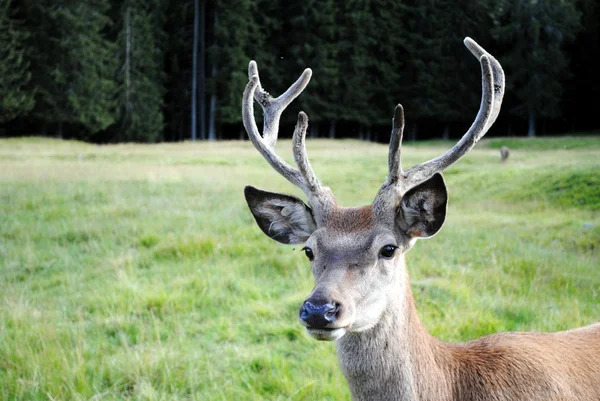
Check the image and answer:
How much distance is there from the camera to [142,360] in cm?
400

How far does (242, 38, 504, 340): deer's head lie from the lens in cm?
224

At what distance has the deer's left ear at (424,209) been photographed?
2441 mm

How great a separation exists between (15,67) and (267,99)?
30401mm

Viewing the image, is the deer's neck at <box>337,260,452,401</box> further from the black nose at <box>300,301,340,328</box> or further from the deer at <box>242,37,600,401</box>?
the black nose at <box>300,301,340,328</box>

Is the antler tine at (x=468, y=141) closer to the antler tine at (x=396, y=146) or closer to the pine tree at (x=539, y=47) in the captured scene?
the antler tine at (x=396, y=146)

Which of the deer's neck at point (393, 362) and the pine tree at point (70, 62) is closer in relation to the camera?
the deer's neck at point (393, 362)

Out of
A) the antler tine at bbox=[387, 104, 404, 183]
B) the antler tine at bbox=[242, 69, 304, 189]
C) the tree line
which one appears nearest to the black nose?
the antler tine at bbox=[387, 104, 404, 183]

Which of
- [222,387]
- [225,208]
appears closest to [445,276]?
[222,387]

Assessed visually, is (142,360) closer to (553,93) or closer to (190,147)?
(190,147)

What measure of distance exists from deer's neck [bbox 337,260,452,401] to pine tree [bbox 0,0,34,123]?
30395 millimetres

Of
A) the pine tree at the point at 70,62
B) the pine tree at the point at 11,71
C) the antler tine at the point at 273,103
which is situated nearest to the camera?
the antler tine at the point at 273,103

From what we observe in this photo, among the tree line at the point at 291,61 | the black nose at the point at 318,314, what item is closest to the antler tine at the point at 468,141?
the black nose at the point at 318,314

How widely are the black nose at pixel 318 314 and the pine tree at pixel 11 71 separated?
100 ft

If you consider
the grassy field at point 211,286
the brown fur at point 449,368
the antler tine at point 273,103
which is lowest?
the grassy field at point 211,286
